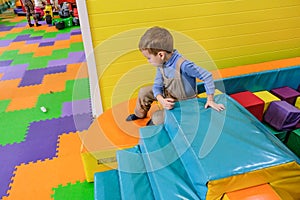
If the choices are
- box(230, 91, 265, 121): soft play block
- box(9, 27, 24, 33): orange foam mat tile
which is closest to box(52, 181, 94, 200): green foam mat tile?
box(230, 91, 265, 121): soft play block

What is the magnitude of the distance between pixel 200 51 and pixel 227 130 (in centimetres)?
126

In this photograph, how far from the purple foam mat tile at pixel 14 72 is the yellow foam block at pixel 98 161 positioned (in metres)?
2.36

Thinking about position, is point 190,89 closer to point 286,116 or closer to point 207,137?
point 207,137

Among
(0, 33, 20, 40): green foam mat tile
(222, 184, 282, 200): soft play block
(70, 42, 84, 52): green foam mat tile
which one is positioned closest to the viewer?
(222, 184, 282, 200): soft play block

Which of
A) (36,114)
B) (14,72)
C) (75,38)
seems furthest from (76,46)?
(36,114)

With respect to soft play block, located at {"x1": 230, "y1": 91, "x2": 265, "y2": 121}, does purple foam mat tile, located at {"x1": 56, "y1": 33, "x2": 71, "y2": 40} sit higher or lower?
higher

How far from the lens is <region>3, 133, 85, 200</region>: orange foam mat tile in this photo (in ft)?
5.89

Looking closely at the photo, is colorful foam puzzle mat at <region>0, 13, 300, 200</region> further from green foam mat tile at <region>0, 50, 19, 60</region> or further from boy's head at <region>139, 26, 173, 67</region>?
boy's head at <region>139, 26, 173, 67</region>

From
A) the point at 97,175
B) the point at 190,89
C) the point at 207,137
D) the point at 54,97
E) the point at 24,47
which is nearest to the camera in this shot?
the point at 207,137

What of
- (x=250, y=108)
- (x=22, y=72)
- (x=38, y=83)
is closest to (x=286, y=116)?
(x=250, y=108)

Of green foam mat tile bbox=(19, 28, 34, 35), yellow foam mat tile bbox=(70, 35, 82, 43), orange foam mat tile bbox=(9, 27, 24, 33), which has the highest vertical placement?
orange foam mat tile bbox=(9, 27, 24, 33)

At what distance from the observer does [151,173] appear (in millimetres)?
1367

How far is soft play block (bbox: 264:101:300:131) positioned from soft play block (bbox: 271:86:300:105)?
228 millimetres

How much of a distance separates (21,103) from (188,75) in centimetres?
217
